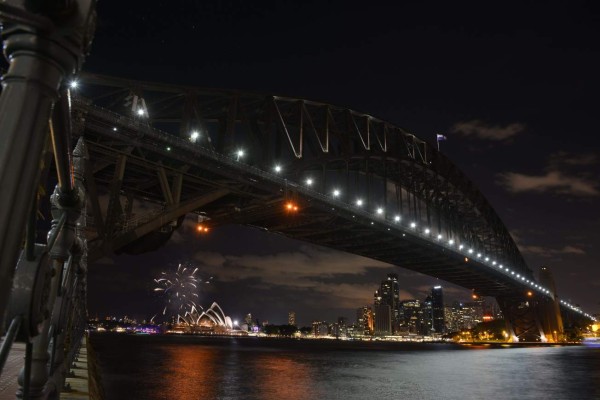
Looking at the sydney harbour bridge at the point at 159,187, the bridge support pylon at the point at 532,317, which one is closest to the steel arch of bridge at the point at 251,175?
the sydney harbour bridge at the point at 159,187

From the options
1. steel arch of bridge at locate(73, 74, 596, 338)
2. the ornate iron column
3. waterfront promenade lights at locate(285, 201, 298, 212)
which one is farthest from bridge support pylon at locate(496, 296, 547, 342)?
the ornate iron column

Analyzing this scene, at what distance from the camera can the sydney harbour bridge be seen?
154 cm

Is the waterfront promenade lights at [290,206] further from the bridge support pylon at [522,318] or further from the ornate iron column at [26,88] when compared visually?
the bridge support pylon at [522,318]

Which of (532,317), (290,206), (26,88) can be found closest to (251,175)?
(290,206)

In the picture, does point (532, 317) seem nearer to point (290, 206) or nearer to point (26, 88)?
point (290, 206)

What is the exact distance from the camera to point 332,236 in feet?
183

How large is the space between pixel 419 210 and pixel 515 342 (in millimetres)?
48249

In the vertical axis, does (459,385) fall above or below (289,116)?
below

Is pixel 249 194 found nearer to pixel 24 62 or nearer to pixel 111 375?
pixel 111 375

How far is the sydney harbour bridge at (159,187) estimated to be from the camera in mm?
1539

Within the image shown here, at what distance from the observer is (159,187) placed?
36812 mm

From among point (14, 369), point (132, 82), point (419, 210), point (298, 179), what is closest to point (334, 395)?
point (14, 369)

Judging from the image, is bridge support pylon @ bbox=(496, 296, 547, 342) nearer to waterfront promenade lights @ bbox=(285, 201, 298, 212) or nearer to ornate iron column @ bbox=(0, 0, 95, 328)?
waterfront promenade lights @ bbox=(285, 201, 298, 212)

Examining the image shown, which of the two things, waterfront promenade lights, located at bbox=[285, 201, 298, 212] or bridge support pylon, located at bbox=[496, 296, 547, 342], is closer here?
waterfront promenade lights, located at bbox=[285, 201, 298, 212]
